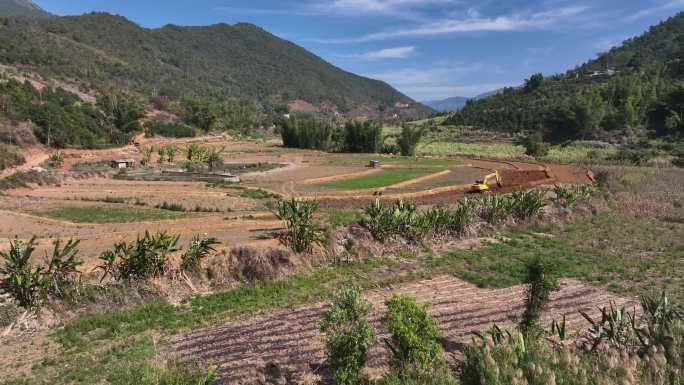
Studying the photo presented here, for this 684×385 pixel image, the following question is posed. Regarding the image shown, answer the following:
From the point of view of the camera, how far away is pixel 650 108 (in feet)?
232

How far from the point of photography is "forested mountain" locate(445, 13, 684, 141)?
6856 centimetres

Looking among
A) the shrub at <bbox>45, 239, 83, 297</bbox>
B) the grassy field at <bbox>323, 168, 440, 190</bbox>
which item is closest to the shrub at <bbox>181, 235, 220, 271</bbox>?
the shrub at <bbox>45, 239, 83, 297</bbox>

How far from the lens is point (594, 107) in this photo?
7219 centimetres

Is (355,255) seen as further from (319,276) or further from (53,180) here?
(53,180)

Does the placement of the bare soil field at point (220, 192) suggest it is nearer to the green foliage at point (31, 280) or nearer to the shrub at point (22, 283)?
the green foliage at point (31, 280)

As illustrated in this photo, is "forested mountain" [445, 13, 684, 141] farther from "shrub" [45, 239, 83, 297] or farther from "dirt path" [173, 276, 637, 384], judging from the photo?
"shrub" [45, 239, 83, 297]

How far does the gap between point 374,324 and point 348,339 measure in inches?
124

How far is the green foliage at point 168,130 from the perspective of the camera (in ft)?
220

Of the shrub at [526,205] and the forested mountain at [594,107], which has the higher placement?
the forested mountain at [594,107]

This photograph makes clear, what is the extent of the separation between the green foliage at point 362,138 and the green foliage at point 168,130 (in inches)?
1063

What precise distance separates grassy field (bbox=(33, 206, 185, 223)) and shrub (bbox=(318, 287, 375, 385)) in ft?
45.4

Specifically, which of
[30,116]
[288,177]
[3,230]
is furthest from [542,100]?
[3,230]

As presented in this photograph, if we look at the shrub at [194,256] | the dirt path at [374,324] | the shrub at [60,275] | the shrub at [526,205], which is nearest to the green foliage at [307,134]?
the shrub at [526,205]

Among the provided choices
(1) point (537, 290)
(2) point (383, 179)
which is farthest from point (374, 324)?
(2) point (383, 179)
